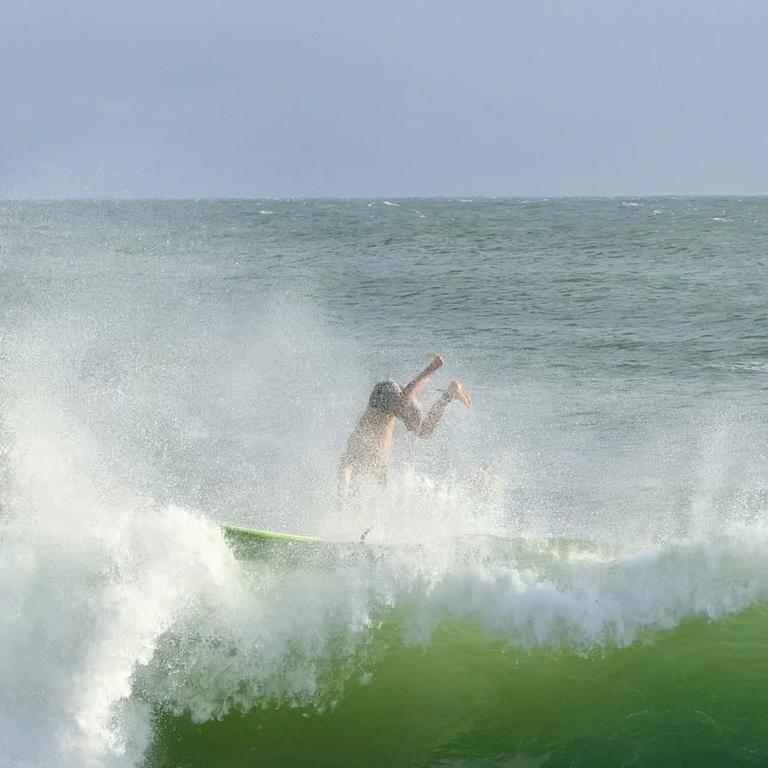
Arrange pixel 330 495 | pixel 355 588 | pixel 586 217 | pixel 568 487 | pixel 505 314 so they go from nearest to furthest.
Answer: pixel 355 588 < pixel 330 495 < pixel 568 487 < pixel 505 314 < pixel 586 217

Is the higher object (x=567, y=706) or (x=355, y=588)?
(x=355, y=588)

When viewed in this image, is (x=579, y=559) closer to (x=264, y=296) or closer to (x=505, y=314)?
(x=505, y=314)

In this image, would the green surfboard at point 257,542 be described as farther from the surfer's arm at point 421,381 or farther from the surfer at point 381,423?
the surfer's arm at point 421,381

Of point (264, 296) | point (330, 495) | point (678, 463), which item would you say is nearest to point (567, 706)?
point (330, 495)

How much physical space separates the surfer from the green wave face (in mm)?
2573

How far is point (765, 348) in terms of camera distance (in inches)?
788

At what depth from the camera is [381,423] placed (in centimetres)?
915

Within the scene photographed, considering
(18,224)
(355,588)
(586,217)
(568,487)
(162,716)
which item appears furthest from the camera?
(586,217)

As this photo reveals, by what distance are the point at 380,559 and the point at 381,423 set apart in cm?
245

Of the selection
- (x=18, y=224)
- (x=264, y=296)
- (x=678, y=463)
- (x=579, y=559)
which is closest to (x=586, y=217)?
(x=18, y=224)

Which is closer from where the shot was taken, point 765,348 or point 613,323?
point 765,348

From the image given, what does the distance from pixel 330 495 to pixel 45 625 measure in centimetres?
414

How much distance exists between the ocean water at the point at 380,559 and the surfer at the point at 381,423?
23cm

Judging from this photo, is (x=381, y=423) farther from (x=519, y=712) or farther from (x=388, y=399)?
(x=519, y=712)
